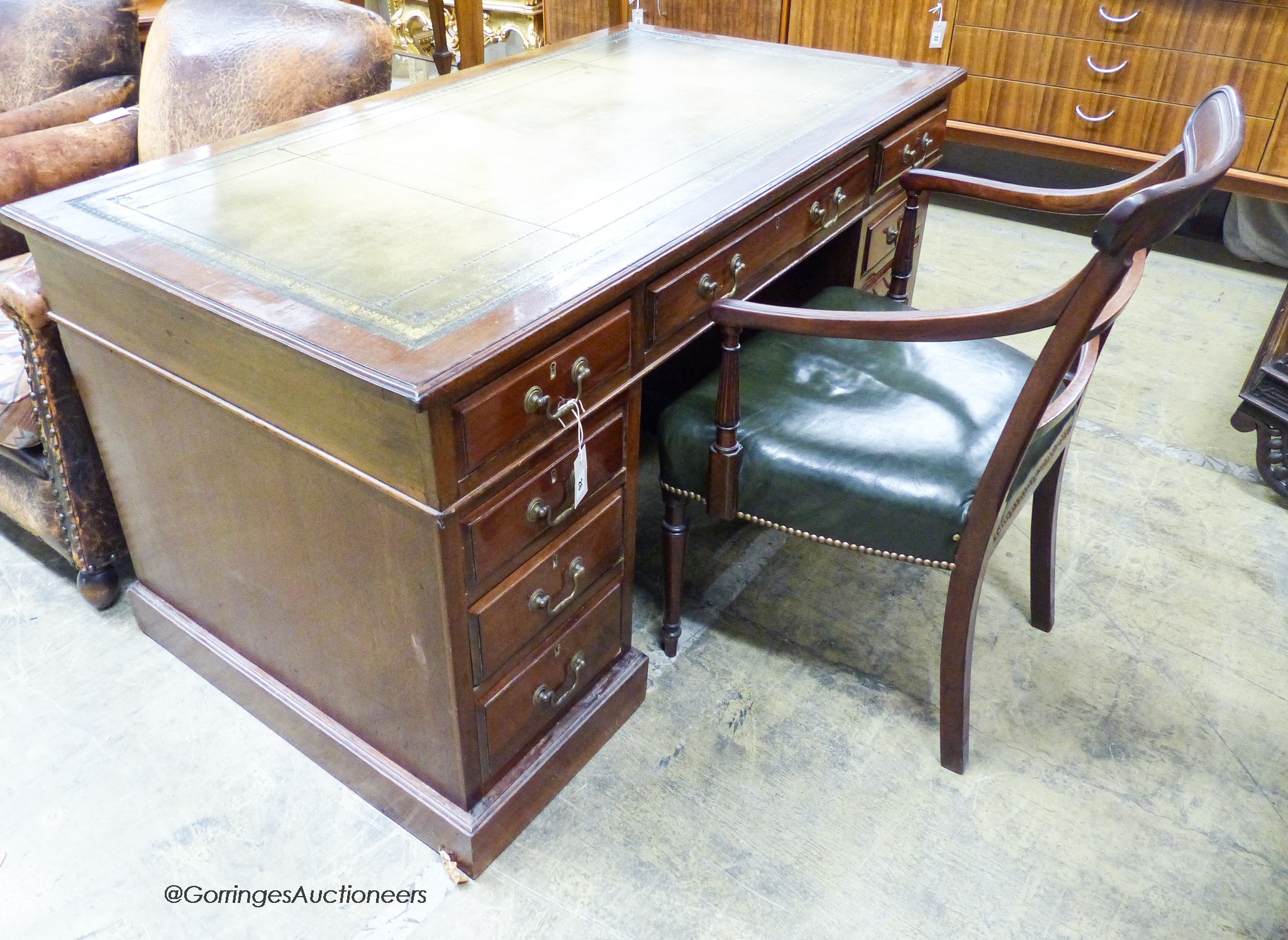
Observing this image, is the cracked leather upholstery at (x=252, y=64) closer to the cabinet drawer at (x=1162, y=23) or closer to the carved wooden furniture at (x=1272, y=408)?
the carved wooden furniture at (x=1272, y=408)

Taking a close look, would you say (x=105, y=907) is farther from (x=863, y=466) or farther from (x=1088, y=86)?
(x=1088, y=86)

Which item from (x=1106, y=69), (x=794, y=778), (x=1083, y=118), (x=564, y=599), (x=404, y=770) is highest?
(x=1106, y=69)

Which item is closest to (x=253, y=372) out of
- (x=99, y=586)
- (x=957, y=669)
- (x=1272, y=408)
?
(x=99, y=586)

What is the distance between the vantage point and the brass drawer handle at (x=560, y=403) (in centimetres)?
112

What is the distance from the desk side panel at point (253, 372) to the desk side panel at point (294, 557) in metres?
0.04

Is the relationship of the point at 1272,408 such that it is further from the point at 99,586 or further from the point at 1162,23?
the point at 99,586

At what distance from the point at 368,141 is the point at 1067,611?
57.4 inches

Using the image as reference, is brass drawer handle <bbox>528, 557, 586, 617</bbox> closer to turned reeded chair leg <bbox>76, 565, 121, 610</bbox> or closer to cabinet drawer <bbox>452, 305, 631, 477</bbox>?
cabinet drawer <bbox>452, 305, 631, 477</bbox>

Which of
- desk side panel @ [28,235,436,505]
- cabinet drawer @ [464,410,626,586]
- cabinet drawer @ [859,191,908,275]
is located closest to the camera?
desk side panel @ [28,235,436,505]

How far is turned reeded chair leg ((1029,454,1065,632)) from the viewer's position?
1.74 meters

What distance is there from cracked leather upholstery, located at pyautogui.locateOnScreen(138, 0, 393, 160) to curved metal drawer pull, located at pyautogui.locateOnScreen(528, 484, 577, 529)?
1.05 m

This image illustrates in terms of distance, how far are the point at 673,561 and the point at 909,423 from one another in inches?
17.5

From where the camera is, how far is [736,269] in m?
1.45

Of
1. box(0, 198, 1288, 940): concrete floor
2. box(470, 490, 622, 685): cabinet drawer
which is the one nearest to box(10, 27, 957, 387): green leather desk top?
box(470, 490, 622, 685): cabinet drawer
